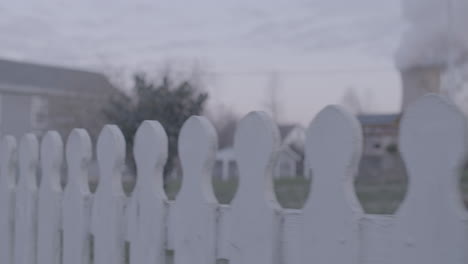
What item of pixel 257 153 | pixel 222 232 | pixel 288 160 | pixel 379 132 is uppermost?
pixel 379 132

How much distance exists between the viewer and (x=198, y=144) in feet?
8.04

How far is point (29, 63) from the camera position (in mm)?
29172

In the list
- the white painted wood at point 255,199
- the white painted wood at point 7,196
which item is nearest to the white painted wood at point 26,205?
the white painted wood at point 7,196

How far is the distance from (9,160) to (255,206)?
249cm

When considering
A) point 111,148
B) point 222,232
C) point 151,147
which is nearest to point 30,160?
point 111,148

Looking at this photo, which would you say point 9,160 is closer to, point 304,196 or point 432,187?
point 432,187

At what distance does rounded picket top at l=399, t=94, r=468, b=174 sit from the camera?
61.4 inches

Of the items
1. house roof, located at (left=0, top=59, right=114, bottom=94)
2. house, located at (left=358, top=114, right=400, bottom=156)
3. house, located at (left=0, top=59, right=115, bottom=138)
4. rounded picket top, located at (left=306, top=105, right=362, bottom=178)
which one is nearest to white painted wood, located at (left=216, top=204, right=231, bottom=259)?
rounded picket top, located at (left=306, top=105, right=362, bottom=178)

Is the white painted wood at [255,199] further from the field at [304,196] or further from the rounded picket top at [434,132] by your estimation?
the field at [304,196]

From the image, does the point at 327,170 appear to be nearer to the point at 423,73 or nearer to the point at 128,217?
the point at 128,217

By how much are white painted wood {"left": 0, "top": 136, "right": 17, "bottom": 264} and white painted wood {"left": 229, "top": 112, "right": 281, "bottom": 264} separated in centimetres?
230

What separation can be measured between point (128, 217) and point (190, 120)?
25.2 inches

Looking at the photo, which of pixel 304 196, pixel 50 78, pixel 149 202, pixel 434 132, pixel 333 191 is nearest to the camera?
pixel 434 132

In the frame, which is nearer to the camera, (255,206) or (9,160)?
(255,206)
